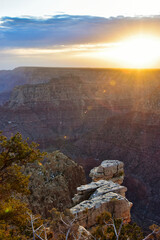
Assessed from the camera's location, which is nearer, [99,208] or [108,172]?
[99,208]

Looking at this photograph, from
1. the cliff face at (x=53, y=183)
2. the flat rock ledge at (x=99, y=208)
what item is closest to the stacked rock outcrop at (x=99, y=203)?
the flat rock ledge at (x=99, y=208)

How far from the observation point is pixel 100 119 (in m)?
79.2

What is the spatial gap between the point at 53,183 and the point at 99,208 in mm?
8042

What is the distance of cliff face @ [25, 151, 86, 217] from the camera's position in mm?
21156

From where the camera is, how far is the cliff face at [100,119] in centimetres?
4797

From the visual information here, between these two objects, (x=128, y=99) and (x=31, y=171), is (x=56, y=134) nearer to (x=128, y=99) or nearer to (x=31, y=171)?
(x=128, y=99)

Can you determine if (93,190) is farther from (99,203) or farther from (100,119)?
(100,119)

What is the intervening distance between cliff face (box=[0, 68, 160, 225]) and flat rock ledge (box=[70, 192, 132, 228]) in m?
22.0

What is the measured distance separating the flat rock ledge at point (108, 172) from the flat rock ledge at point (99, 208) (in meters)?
7.99

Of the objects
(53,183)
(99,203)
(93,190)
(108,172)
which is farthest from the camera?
(108,172)

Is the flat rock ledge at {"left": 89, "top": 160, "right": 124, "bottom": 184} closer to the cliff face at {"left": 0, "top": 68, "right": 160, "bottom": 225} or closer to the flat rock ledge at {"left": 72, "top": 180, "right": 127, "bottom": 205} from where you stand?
the flat rock ledge at {"left": 72, "top": 180, "right": 127, "bottom": 205}

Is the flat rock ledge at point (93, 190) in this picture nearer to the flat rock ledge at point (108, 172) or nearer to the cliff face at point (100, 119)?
the flat rock ledge at point (108, 172)

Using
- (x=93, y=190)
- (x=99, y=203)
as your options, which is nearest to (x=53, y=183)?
(x=93, y=190)

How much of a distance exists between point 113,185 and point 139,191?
25.0 meters
